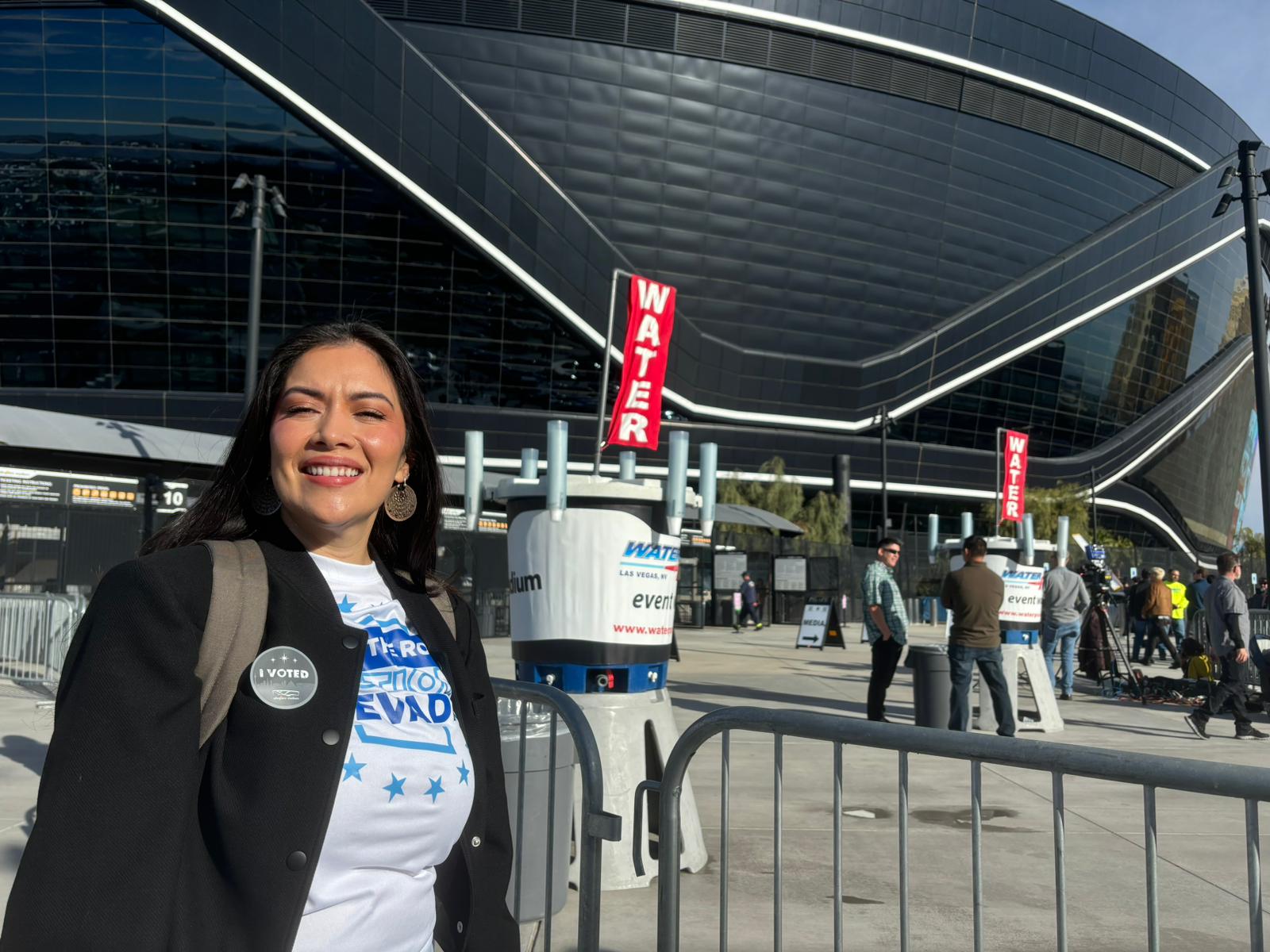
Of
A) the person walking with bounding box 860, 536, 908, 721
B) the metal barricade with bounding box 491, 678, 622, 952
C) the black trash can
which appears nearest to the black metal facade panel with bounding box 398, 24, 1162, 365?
the person walking with bounding box 860, 536, 908, 721

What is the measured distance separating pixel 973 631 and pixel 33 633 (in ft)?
38.1

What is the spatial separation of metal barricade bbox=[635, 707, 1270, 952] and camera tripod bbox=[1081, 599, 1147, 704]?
13325 millimetres

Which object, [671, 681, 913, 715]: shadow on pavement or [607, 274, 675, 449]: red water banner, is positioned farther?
[607, 274, 675, 449]: red water banner

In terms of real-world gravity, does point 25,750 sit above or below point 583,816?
below

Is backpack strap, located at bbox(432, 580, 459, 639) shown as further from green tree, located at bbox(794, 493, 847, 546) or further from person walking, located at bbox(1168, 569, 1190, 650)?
green tree, located at bbox(794, 493, 847, 546)

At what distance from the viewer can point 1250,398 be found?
293 ft

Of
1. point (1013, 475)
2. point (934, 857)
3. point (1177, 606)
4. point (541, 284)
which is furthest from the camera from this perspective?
point (541, 284)

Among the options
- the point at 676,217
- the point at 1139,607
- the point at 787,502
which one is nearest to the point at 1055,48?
the point at 676,217

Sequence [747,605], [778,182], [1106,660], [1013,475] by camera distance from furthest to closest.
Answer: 1. [778,182]
2. [1013,475]
3. [747,605]
4. [1106,660]

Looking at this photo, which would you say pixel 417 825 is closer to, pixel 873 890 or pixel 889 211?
pixel 873 890

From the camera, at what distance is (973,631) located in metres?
11.2

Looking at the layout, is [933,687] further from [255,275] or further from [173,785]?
[255,275]

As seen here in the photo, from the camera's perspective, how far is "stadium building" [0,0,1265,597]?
147ft

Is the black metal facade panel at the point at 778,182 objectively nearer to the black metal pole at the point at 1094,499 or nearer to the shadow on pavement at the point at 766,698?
the black metal pole at the point at 1094,499
